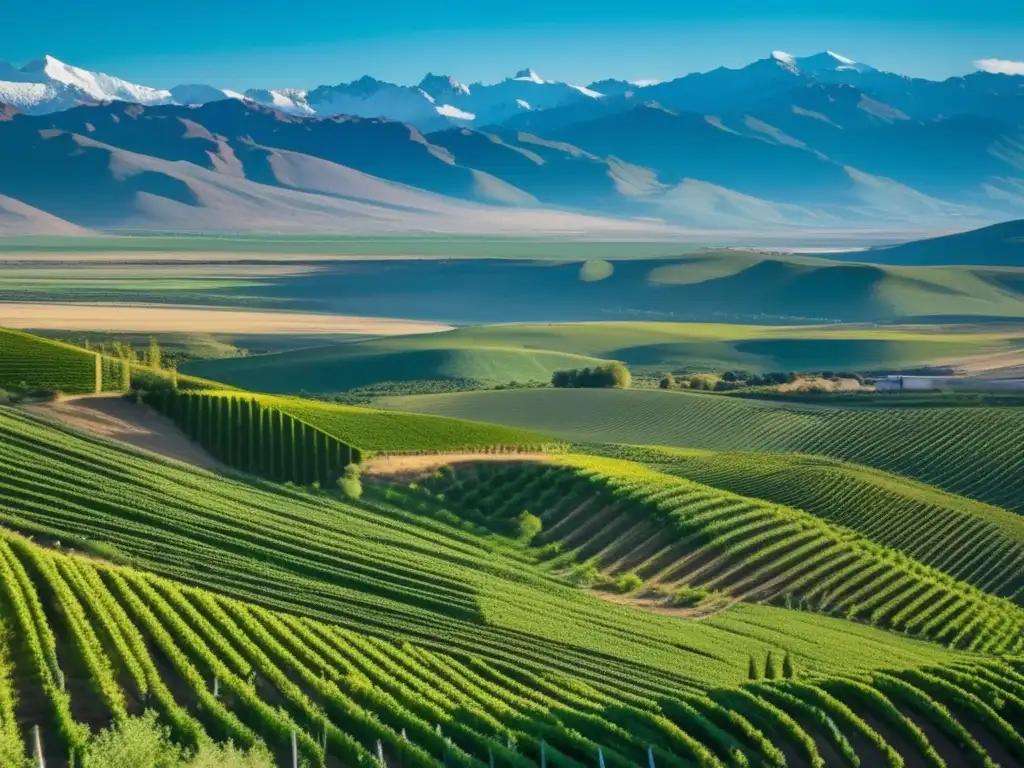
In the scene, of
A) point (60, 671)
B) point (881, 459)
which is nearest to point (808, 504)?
point (881, 459)

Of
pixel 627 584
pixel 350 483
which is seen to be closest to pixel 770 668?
pixel 627 584

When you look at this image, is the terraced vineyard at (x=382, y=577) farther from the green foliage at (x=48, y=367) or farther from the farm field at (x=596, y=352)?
the farm field at (x=596, y=352)

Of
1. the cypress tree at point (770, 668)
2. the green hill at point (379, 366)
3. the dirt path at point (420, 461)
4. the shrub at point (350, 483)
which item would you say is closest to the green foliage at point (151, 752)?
the cypress tree at point (770, 668)

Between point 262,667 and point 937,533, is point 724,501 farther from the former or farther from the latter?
point 262,667

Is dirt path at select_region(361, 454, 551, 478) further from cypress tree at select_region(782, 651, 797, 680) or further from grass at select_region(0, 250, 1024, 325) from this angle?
grass at select_region(0, 250, 1024, 325)

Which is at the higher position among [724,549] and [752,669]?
[724,549]

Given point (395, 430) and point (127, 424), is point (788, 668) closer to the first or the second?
point (395, 430)

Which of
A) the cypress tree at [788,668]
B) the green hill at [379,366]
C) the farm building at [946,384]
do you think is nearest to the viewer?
the cypress tree at [788,668]
